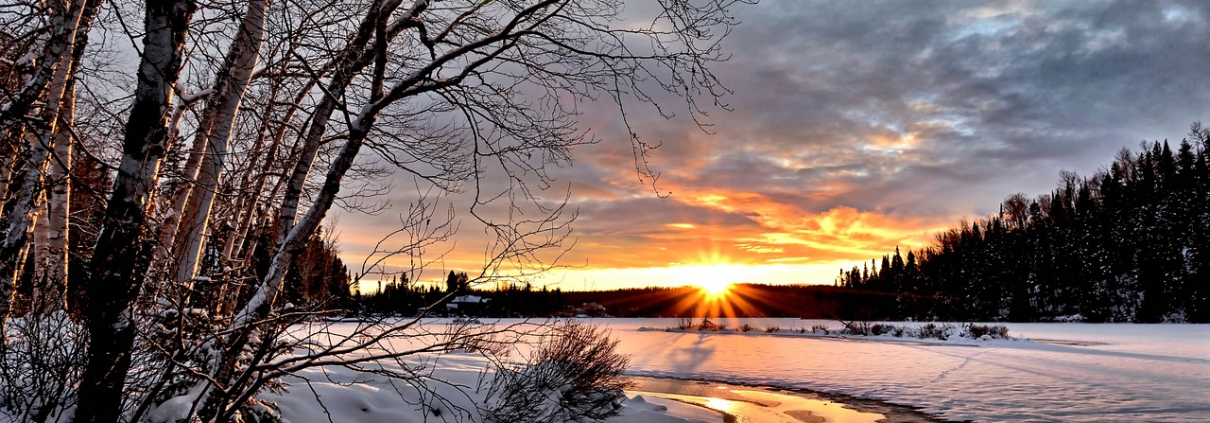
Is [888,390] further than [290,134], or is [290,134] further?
[888,390]

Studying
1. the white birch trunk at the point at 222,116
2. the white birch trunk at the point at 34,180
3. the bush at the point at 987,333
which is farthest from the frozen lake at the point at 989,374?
the white birch trunk at the point at 34,180

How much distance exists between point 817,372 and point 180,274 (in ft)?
54.4

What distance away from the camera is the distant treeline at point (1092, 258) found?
6300 centimetres

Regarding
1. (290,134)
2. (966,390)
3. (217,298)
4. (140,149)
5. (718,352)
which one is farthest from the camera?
(718,352)

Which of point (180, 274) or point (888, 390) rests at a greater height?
point (180, 274)

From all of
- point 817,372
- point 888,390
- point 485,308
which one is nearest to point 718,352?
point 817,372

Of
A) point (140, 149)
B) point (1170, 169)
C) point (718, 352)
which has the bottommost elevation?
point (718, 352)

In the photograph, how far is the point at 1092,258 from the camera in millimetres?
72062

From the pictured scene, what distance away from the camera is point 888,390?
14.4 meters

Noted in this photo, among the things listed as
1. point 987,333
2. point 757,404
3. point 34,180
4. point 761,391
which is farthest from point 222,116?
point 987,333

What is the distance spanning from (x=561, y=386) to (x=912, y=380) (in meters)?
10.4

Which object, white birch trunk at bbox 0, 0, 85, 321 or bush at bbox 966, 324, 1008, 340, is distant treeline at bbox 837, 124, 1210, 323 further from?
white birch trunk at bbox 0, 0, 85, 321

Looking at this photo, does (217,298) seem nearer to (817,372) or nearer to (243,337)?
(243,337)

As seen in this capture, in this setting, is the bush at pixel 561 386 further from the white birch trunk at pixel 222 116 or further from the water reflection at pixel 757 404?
the white birch trunk at pixel 222 116
